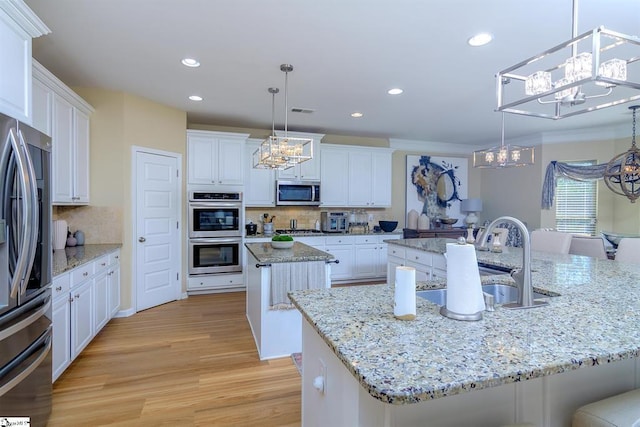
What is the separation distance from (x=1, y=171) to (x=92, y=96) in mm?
2772

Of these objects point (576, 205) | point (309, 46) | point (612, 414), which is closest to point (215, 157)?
point (309, 46)

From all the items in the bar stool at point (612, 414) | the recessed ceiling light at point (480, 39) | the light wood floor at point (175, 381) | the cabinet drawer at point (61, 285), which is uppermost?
the recessed ceiling light at point (480, 39)

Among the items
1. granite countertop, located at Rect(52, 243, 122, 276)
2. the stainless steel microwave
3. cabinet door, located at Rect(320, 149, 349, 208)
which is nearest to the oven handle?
the stainless steel microwave

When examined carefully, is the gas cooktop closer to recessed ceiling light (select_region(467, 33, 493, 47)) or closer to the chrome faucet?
recessed ceiling light (select_region(467, 33, 493, 47))

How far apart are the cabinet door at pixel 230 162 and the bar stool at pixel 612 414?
15.1 feet

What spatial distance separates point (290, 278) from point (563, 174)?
5520 millimetres

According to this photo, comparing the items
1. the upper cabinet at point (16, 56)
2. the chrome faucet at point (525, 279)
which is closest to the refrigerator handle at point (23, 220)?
the upper cabinet at point (16, 56)

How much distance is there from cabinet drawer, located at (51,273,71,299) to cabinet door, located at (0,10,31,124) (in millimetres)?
1095

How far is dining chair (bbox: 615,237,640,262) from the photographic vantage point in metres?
2.93

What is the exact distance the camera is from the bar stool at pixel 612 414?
105 centimetres

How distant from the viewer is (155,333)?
135 inches

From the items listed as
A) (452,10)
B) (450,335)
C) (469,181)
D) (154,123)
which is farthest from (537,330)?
(469,181)

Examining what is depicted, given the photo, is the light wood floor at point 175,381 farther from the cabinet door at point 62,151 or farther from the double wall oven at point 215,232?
the cabinet door at point 62,151

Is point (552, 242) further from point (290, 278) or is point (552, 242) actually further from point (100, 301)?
point (100, 301)
